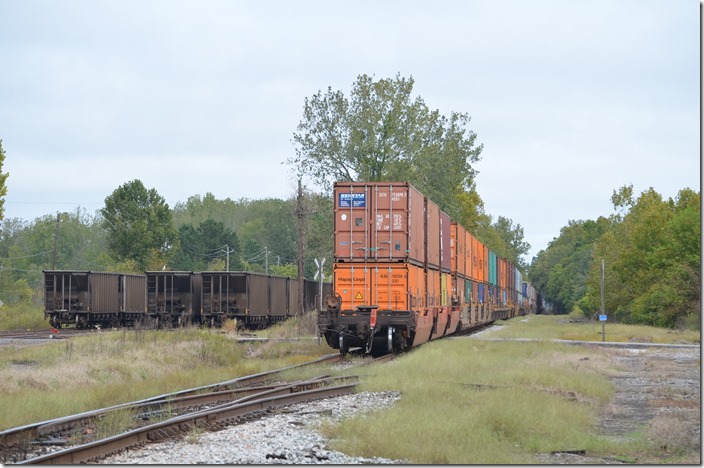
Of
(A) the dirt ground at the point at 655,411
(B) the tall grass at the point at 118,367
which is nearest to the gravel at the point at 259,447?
(A) the dirt ground at the point at 655,411

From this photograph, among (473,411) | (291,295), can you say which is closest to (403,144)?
(291,295)

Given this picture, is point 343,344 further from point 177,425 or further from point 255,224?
point 255,224

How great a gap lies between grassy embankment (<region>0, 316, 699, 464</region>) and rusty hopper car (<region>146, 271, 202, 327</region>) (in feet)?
53.3

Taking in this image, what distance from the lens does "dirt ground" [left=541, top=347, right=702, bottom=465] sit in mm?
10844

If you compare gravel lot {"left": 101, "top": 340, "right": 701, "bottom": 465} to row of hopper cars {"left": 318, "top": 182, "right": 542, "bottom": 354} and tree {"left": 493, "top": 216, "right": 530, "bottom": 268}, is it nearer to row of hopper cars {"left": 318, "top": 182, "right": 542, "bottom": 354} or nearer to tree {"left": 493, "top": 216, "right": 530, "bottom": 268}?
row of hopper cars {"left": 318, "top": 182, "right": 542, "bottom": 354}

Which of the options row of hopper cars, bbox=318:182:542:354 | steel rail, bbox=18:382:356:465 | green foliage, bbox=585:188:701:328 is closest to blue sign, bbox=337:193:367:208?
row of hopper cars, bbox=318:182:542:354

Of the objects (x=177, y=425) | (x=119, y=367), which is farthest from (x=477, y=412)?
(x=119, y=367)

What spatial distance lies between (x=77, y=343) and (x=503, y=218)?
150 metres

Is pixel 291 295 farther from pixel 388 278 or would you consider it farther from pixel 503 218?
pixel 503 218

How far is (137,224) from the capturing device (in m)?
83.1

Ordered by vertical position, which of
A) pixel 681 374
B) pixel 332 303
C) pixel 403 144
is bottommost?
pixel 681 374

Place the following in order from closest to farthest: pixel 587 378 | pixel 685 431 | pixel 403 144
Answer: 1. pixel 685 431
2. pixel 587 378
3. pixel 403 144

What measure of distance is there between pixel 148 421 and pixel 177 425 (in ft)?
4.84

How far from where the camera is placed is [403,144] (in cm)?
5516
